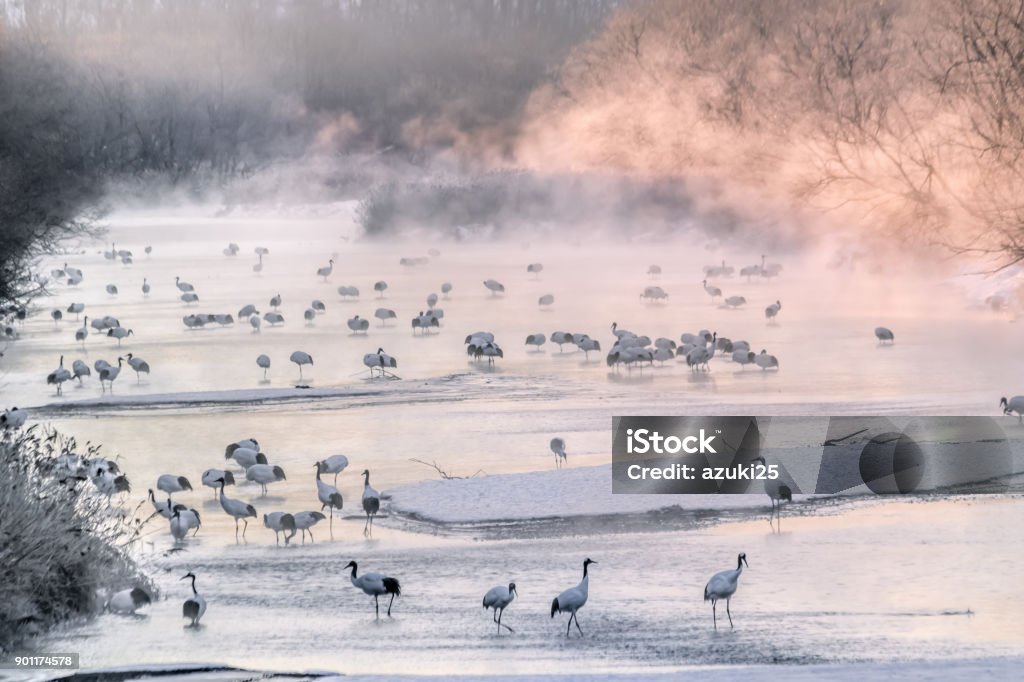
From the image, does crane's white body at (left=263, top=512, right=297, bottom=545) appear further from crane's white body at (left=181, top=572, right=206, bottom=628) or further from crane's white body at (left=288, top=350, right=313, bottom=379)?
crane's white body at (left=288, top=350, right=313, bottom=379)

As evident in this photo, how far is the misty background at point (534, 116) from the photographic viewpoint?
Answer: 37750mm

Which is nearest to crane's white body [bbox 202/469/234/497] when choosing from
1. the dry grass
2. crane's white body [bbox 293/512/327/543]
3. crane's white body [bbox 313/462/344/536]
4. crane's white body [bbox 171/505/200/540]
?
crane's white body [bbox 313/462/344/536]

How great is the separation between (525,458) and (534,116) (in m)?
72.7

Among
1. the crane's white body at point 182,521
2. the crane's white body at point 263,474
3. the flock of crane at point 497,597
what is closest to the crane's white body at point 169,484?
the crane's white body at point 263,474

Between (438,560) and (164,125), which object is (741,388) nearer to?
(438,560)

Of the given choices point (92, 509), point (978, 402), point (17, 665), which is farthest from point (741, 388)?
point (17, 665)

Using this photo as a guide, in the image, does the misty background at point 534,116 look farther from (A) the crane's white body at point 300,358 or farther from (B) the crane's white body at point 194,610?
(B) the crane's white body at point 194,610

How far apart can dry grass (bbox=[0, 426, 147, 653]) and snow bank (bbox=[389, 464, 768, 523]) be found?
3500 mm

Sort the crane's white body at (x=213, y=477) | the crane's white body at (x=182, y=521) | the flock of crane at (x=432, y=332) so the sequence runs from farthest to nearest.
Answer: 1. the flock of crane at (x=432, y=332)
2. the crane's white body at (x=213, y=477)
3. the crane's white body at (x=182, y=521)

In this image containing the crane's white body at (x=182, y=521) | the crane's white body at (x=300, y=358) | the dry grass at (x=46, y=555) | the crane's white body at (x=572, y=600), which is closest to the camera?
the dry grass at (x=46, y=555)

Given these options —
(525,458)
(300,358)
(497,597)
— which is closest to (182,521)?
(497,597)

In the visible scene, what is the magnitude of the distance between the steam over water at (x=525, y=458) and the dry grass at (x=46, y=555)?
29 centimetres

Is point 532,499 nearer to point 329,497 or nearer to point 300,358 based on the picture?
point 329,497

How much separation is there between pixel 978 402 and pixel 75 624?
12.7 meters
